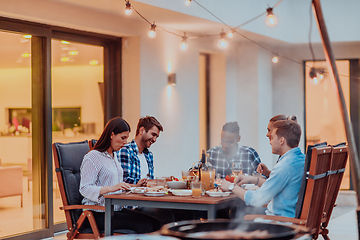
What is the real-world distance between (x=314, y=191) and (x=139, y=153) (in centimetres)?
161

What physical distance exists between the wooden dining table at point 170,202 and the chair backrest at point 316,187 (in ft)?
1.58

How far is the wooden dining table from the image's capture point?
8.64ft

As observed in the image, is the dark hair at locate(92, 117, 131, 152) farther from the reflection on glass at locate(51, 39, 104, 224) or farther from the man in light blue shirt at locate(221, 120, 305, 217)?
the reflection on glass at locate(51, 39, 104, 224)

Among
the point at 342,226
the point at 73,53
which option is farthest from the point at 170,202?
the point at 342,226

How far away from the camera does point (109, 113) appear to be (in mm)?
5441

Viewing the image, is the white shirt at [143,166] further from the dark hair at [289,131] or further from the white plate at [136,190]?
the dark hair at [289,131]

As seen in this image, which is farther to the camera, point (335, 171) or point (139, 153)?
point (139, 153)

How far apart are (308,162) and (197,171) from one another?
3.80 feet

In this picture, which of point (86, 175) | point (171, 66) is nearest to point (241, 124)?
point (171, 66)

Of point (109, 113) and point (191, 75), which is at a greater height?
point (191, 75)

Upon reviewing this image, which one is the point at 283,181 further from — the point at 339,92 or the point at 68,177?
the point at 68,177

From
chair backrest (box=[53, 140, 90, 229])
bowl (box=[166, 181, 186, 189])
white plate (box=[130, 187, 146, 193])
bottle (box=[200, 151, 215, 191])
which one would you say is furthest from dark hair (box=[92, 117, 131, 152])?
bottle (box=[200, 151, 215, 191])

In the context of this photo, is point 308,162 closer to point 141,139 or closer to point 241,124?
point 141,139

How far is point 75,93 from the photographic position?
4.98 metres
